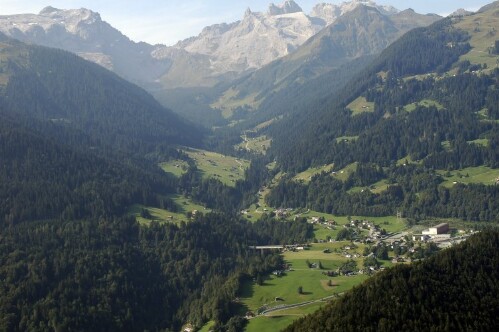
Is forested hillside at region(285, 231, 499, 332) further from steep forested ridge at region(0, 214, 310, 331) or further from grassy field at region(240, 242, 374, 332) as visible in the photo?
steep forested ridge at region(0, 214, 310, 331)

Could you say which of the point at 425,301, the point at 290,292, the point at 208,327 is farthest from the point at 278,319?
the point at 425,301

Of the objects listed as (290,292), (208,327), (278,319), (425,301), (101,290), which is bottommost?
(208,327)

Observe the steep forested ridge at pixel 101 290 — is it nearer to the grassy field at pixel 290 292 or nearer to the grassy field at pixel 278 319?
the grassy field at pixel 290 292

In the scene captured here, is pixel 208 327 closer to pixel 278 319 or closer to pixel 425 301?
pixel 278 319

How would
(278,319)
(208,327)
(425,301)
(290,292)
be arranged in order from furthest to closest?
(290,292)
(208,327)
(278,319)
(425,301)

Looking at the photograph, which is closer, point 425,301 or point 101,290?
point 425,301

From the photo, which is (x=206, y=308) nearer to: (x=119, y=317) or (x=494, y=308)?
(x=119, y=317)

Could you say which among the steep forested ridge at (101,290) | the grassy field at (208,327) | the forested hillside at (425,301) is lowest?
the grassy field at (208,327)

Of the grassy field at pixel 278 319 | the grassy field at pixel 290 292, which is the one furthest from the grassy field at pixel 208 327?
the grassy field at pixel 290 292

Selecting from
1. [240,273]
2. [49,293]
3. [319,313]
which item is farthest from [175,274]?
[319,313]
